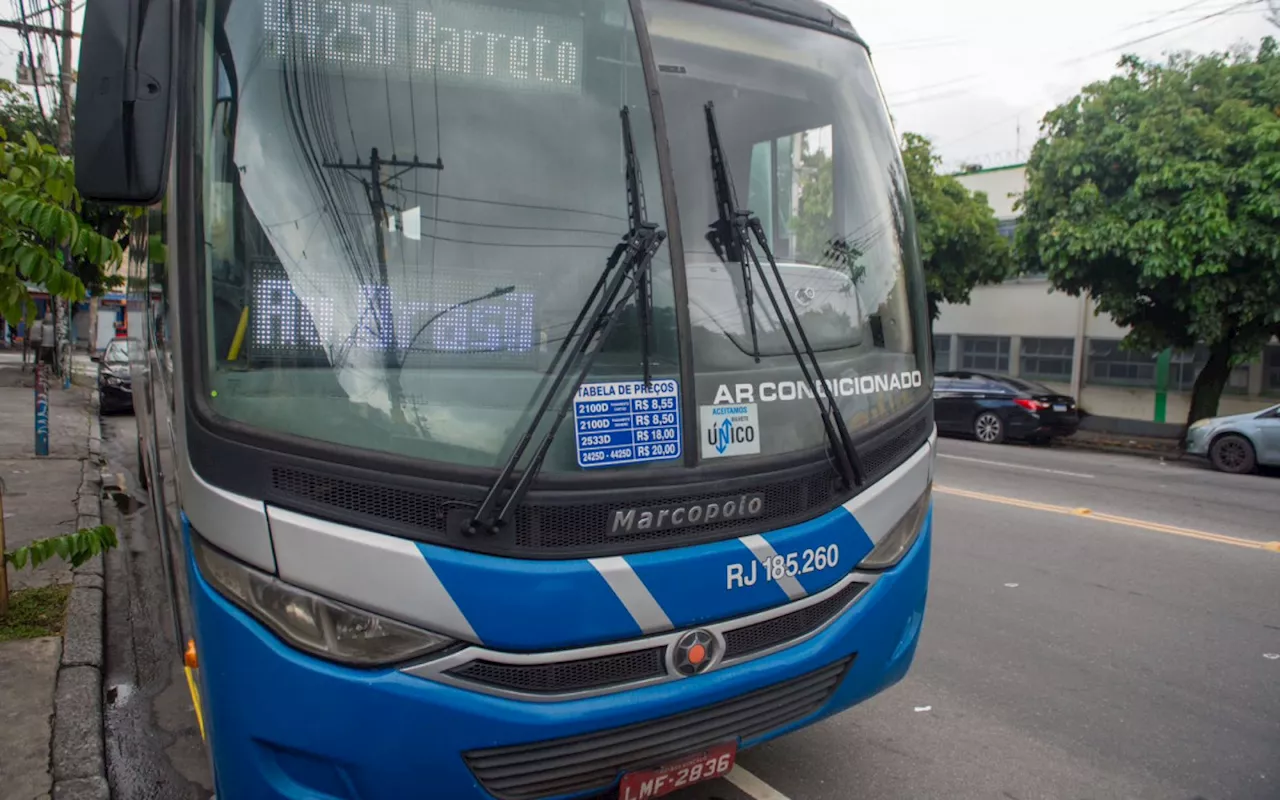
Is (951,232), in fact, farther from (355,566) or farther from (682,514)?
(355,566)

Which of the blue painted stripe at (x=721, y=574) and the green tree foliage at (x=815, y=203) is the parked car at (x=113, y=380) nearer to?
the green tree foliage at (x=815, y=203)

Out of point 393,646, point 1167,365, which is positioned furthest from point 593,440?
point 1167,365

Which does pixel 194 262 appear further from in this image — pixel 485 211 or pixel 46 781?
pixel 46 781

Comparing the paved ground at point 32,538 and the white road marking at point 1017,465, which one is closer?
the paved ground at point 32,538

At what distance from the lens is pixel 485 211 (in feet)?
9.01

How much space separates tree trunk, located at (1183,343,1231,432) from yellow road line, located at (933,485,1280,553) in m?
8.47

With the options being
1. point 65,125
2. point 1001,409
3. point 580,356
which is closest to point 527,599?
point 580,356

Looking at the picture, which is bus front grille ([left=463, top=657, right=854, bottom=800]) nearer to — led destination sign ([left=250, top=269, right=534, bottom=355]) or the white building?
led destination sign ([left=250, top=269, right=534, bottom=355])

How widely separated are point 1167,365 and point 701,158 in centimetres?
2128

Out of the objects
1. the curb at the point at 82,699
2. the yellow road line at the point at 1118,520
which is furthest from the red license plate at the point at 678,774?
the yellow road line at the point at 1118,520

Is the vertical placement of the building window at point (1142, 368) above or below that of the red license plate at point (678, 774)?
above

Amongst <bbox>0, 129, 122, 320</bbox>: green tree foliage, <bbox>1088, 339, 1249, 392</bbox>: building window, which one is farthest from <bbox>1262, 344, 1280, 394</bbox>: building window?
<bbox>0, 129, 122, 320</bbox>: green tree foliage

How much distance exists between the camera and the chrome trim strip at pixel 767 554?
109 inches

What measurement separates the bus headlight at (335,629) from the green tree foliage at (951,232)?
19660 millimetres
